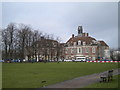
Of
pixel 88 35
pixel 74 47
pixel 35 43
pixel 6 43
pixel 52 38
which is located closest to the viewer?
pixel 6 43

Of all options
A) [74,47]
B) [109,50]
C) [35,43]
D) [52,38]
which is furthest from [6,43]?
[109,50]

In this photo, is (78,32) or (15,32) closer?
(15,32)

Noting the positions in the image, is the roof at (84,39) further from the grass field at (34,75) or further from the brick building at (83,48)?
the grass field at (34,75)

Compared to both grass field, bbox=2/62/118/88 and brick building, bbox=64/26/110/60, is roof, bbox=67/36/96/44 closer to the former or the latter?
brick building, bbox=64/26/110/60

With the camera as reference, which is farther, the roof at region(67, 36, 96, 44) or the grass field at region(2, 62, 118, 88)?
the roof at region(67, 36, 96, 44)

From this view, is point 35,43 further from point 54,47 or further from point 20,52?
point 54,47

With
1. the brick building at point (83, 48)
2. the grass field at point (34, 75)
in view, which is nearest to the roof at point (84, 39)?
the brick building at point (83, 48)

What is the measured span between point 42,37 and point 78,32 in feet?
158

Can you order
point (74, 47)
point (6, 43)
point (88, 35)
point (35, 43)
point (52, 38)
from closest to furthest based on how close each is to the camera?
point (6, 43)
point (35, 43)
point (52, 38)
point (74, 47)
point (88, 35)

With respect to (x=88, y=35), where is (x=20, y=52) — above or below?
below

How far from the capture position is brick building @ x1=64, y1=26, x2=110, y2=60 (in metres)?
107

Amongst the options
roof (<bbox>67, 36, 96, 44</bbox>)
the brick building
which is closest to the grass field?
the brick building

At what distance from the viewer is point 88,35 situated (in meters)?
119

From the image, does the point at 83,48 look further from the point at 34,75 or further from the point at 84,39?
the point at 34,75
